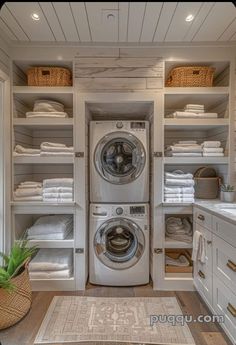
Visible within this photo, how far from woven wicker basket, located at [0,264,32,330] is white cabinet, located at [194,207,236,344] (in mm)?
1487

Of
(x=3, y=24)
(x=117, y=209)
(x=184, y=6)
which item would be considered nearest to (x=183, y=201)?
(x=117, y=209)

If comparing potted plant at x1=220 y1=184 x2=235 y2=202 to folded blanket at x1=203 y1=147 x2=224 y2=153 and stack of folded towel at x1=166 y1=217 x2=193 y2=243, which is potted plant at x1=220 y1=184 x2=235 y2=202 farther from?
stack of folded towel at x1=166 y1=217 x2=193 y2=243

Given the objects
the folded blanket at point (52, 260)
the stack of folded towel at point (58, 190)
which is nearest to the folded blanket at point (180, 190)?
the stack of folded towel at point (58, 190)

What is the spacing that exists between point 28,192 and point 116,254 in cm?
107

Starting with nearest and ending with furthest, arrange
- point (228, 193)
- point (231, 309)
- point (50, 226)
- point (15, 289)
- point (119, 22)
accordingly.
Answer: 1. point (231, 309)
2. point (15, 289)
3. point (119, 22)
4. point (228, 193)
5. point (50, 226)

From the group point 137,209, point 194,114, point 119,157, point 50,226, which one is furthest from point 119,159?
point 50,226

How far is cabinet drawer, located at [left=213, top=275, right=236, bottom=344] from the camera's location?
166 cm

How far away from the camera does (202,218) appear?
2240mm

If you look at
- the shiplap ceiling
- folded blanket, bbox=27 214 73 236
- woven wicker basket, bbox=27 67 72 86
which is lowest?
folded blanket, bbox=27 214 73 236

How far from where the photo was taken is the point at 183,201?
2498 millimetres

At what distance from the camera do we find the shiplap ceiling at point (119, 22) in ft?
6.24

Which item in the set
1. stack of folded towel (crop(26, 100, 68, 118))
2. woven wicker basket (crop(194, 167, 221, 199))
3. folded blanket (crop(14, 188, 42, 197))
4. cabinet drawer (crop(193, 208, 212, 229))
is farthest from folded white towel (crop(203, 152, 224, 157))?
folded blanket (crop(14, 188, 42, 197))

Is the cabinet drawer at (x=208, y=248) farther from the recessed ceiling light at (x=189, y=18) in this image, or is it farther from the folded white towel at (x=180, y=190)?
the recessed ceiling light at (x=189, y=18)

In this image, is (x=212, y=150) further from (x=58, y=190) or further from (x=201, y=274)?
(x=58, y=190)
